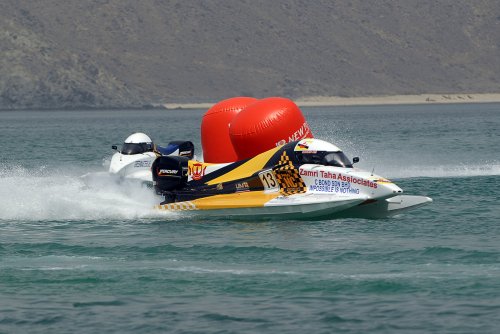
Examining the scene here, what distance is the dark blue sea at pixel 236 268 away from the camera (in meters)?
15.0

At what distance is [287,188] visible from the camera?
23.8 meters

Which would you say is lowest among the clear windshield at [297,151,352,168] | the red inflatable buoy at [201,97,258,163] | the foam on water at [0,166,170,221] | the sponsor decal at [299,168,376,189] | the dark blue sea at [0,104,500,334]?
the dark blue sea at [0,104,500,334]

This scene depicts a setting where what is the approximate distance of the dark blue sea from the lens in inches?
590

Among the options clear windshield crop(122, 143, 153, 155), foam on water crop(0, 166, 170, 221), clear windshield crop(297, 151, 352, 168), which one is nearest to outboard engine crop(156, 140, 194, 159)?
clear windshield crop(122, 143, 153, 155)

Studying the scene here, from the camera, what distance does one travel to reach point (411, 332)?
14.2 m

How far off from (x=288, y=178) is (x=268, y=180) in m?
0.48

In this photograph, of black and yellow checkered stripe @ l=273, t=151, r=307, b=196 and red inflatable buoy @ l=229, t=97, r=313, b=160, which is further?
red inflatable buoy @ l=229, t=97, r=313, b=160

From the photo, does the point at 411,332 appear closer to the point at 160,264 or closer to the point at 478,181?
the point at 160,264

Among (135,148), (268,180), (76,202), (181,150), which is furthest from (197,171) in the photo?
(135,148)

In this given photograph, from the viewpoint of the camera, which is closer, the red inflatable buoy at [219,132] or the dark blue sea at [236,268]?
the dark blue sea at [236,268]

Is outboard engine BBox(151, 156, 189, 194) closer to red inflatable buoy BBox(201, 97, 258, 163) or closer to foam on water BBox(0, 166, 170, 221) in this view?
foam on water BBox(0, 166, 170, 221)

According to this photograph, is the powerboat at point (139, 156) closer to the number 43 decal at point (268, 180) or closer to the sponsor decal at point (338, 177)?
the number 43 decal at point (268, 180)

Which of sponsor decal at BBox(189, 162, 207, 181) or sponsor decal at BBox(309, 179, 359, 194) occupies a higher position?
sponsor decal at BBox(189, 162, 207, 181)

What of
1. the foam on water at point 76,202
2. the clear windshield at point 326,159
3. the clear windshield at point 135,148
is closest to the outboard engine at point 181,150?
the clear windshield at point 135,148
